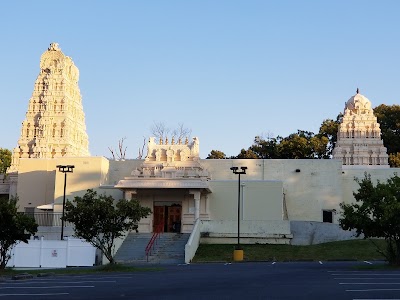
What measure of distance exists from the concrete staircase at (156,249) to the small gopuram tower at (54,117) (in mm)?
30090

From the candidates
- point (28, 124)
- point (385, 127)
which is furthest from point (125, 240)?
point (385, 127)

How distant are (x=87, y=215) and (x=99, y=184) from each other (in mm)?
23591

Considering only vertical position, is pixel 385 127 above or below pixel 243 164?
above

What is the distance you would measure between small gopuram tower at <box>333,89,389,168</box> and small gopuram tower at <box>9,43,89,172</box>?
32785mm

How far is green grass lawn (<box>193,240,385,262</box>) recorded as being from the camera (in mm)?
37906

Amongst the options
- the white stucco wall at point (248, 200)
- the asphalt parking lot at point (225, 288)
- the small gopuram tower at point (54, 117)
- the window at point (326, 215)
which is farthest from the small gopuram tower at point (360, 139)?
the asphalt parking lot at point (225, 288)

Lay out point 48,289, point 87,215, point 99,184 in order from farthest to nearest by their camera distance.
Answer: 1. point 99,184
2. point 87,215
3. point 48,289

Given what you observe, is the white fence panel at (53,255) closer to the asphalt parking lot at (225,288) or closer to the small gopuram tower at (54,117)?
the asphalt parking lot at (225,288)

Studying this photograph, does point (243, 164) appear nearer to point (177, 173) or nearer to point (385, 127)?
point (177, 173)

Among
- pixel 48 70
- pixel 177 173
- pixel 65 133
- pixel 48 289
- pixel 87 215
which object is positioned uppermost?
pixel 48 70

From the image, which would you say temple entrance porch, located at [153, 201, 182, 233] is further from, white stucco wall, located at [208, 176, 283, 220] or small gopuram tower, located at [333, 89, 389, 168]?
small gopuram tower, located at [333, 89, 389, 168]

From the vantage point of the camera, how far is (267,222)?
45.1 metres

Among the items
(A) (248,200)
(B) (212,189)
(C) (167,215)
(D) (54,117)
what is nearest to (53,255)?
(C) (167,215)

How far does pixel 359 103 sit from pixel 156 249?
47650 mm
